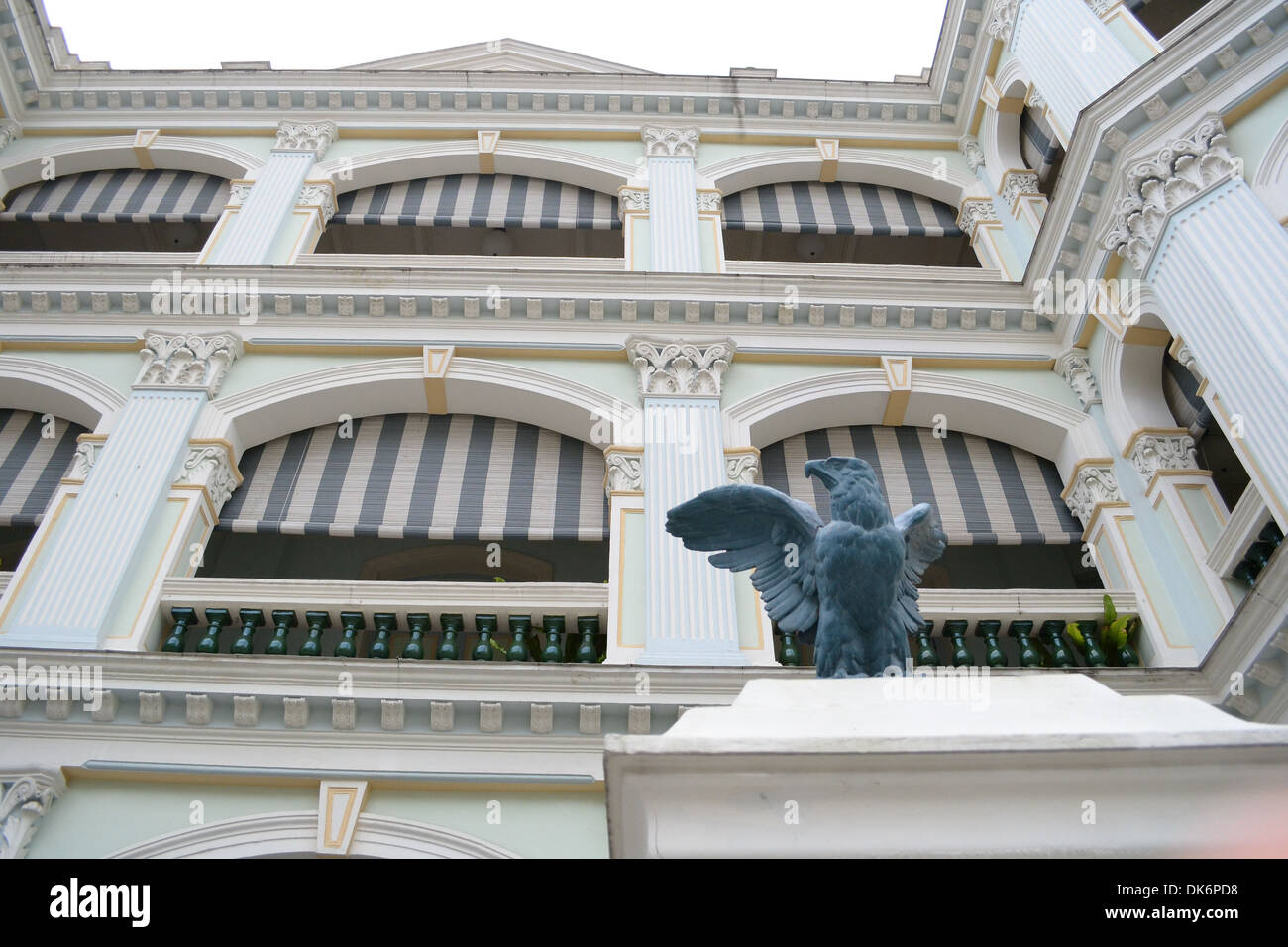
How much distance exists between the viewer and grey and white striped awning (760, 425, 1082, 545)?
10.3 m

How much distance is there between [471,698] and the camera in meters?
7.54

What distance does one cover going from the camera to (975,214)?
47.0 ft

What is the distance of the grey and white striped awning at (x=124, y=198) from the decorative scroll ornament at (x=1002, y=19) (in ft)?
34.1

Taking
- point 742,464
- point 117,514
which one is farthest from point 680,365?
point 117,514

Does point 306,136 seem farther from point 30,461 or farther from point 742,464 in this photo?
point 742,464

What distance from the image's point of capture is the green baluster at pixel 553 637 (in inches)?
330

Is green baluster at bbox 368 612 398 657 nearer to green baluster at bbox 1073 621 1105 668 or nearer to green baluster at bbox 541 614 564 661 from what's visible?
green baluster at bbox 541 614 564 661

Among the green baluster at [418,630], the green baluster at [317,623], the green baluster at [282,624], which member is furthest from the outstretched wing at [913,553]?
the green baluster at [282,624]

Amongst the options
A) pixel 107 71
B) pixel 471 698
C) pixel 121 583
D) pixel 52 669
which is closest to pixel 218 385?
pixel 121 583

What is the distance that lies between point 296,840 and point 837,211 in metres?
11.1

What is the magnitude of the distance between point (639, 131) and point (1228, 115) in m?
8.13
